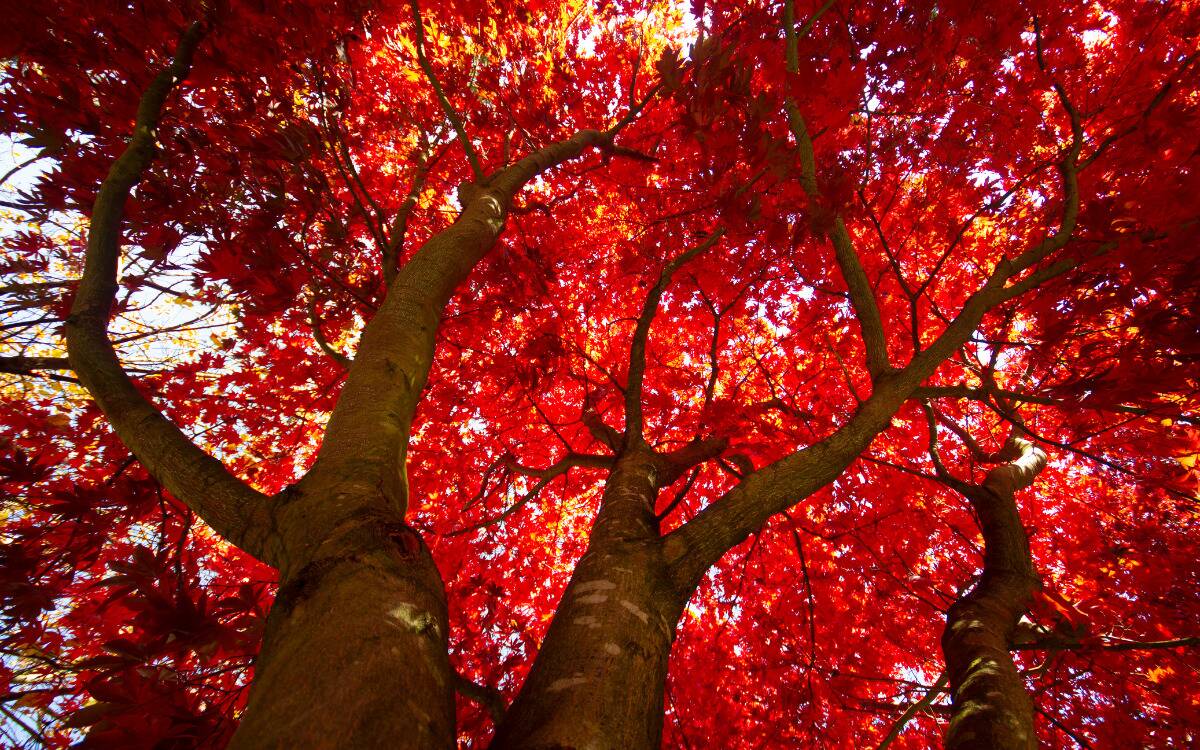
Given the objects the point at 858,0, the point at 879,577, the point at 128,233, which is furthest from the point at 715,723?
the point at 858,0

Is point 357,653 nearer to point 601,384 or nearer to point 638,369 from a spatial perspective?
point 638,369

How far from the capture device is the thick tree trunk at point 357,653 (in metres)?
0.93

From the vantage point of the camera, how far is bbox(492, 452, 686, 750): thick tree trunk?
122 cm

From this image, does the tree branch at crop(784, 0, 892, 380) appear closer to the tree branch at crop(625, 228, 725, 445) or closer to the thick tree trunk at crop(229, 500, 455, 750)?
the tree branch at crop(625, 228, 725, 445)

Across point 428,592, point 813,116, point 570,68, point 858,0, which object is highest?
point 570,68

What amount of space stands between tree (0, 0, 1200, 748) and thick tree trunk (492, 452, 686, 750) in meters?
0.01

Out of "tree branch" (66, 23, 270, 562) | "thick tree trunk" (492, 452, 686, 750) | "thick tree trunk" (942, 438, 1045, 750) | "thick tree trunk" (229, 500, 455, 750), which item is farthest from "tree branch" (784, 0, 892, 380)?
"tree branch" (66, 23, 270, 562)

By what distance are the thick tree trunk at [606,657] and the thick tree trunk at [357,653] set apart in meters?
0.26

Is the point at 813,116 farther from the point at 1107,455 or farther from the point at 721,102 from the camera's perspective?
the point at 1107,455

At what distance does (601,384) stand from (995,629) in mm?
4253

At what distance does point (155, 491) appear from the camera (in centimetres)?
277

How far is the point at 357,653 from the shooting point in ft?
3.49

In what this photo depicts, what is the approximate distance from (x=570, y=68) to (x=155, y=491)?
Answer: 7032mm

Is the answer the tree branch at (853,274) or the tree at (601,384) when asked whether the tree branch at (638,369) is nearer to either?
the tree at (601,384)
